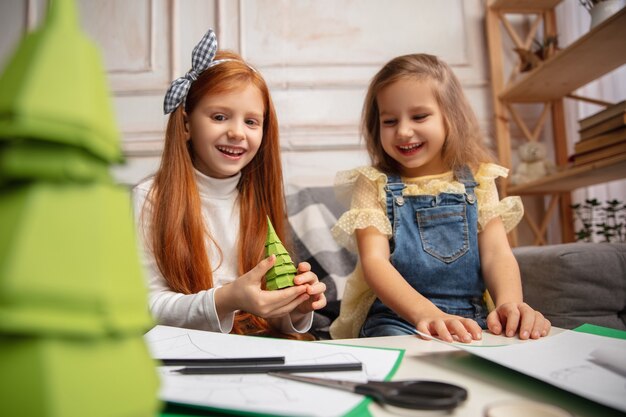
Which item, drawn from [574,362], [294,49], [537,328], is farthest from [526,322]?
[294,49]

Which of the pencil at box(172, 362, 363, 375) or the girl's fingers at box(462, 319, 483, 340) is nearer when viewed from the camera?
the pencil at box(172, 362, 363, 375)

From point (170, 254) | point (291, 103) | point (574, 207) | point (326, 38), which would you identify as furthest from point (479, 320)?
point (326, 38)

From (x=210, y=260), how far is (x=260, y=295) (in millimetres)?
404

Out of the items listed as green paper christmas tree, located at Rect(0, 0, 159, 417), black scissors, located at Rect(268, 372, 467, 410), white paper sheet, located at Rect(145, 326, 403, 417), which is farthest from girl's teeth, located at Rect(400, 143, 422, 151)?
green paper christmas tree, located at Rect(0, 0, 159, 417)

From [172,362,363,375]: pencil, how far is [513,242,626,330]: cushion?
36.9 inches

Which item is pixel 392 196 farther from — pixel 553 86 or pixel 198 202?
pixel 553 86

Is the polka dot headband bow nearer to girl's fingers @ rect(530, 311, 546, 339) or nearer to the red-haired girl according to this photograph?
the red-haired girl

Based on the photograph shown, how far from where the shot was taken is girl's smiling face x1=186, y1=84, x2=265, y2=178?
1123 mm

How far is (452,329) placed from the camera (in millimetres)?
641

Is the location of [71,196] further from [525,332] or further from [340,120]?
[340,120]

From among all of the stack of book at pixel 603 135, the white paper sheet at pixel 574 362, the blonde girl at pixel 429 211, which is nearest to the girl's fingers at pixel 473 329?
the white paper sheet at pixel 574 362

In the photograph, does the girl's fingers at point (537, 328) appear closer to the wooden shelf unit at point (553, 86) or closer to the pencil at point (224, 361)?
the pencil at point (224, 361)

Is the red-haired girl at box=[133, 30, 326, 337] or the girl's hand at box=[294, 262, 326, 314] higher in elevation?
the red-haired girl at box=[133, 30, 326, 337]

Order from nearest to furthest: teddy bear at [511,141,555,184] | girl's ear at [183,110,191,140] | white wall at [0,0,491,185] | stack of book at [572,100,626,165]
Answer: girl's ear at [183,110,191,140], stack of book at [572,100,626,165], teddy bear at [511,141,555,184], white wall at [0,0,491,185]
